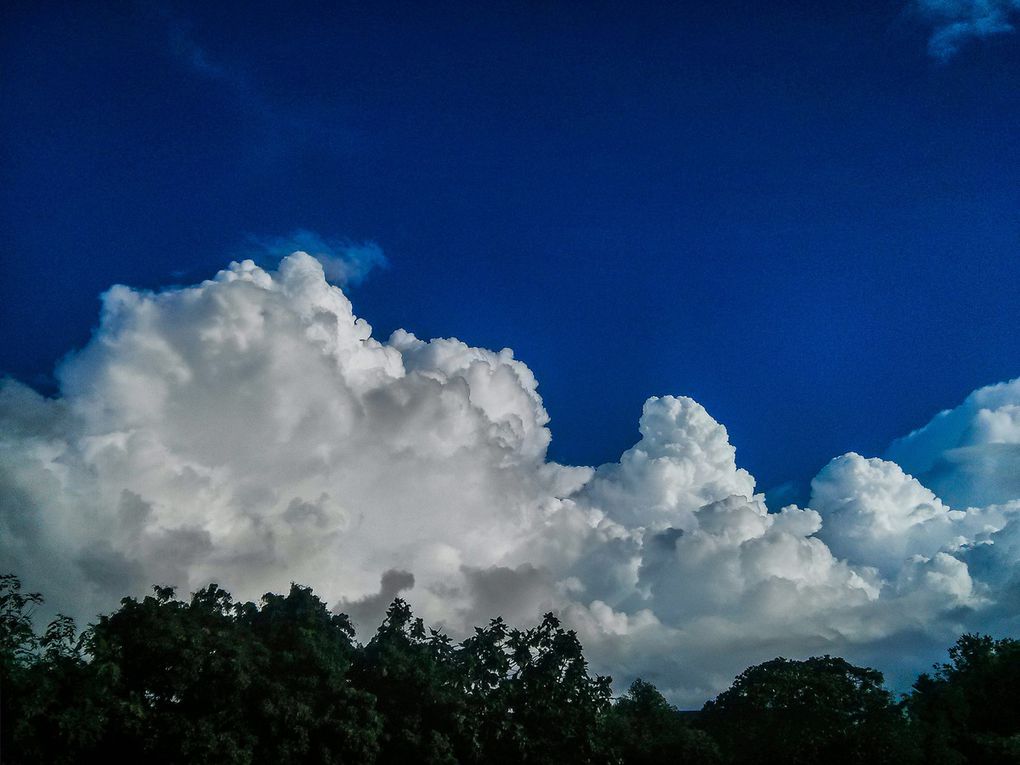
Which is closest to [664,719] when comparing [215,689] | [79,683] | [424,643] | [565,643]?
[565,643]

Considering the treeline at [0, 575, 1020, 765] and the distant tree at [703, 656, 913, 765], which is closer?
the treeline at [0, 575, 1020, 765]

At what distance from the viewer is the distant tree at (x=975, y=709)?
40.9 meters

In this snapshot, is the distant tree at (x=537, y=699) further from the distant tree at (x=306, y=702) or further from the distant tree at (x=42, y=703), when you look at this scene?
the distant tree at (x=42, y=703)

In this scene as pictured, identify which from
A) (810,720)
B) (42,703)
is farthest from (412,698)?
(810,720)

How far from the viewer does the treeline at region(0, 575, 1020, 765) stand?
27.5 m

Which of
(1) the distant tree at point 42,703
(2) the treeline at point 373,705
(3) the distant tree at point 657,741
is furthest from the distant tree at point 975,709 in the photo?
(1) the distant tree at point 42,703

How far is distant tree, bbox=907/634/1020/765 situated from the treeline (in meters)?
0.15

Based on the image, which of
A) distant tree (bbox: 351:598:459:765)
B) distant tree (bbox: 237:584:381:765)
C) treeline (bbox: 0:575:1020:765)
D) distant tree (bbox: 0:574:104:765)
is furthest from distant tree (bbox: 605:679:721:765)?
distant tree (bbox: 0:574:104:765)

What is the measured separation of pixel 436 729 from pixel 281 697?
289 inches

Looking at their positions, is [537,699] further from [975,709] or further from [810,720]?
[975,709]

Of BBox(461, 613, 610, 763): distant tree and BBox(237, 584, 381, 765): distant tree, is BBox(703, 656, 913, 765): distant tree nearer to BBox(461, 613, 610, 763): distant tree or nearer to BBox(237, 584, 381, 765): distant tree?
BBox(461, 613, 610, 763): distant tree

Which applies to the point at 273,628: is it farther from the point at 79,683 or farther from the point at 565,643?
the point at 565,643

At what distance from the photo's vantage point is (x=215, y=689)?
28906mm

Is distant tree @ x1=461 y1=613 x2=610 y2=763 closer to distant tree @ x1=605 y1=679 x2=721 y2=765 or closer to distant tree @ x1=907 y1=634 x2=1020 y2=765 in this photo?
distant tree @ x1=605 y1=679 x2=721 y2=765
